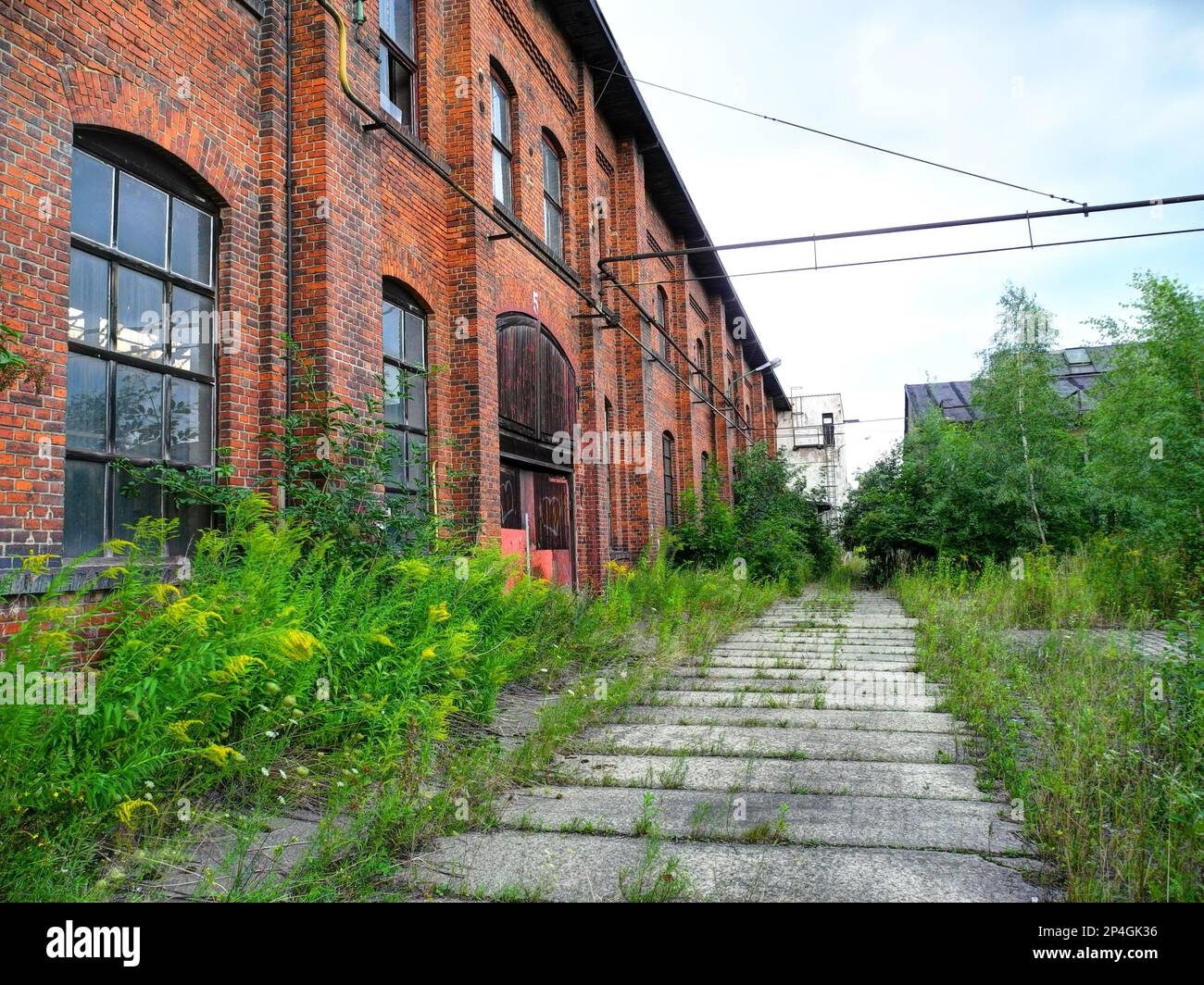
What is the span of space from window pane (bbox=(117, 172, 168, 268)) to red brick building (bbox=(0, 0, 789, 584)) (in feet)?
0.06

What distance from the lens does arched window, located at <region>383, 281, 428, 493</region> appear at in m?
8.16

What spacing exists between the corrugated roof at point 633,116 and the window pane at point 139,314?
7.98 meters

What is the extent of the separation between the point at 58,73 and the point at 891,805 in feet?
20.1

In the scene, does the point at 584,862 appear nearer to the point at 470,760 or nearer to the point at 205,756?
the point at 470,760

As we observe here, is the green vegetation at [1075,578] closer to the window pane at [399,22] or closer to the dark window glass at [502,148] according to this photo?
the dark window glass at [502,148]

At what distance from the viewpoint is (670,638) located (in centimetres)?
873

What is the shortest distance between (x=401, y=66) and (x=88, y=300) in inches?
206

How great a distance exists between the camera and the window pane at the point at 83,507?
5.02 metres

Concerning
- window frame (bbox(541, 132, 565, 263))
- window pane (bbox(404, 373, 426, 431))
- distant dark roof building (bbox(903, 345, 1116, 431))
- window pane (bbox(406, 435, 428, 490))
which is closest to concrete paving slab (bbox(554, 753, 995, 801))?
window pane (bbox(406, 435, 428, 490))

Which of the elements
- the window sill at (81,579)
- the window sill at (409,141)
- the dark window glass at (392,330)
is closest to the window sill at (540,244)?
the window sill at (409,141)

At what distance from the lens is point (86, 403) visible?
517 cm

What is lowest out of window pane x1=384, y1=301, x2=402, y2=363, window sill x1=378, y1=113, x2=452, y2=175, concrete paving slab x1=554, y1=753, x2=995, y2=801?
concrete paving slab x1=554, y1=753, x2=995, y2=801

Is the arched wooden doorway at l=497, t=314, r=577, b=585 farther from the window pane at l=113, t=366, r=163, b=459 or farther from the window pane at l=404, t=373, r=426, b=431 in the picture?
the window pane at l=113, t=366, r=163, b=459

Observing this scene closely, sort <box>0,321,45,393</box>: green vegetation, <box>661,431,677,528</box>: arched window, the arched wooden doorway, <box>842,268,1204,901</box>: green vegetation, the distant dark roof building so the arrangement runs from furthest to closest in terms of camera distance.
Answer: the distant dark roof building → <box>661,431,677,528</box>: arched window → the arched wooden doorway → <box>0,321,45,393</box>: green vegetation → <box>842,268,1204,901</box>: green vegetation
